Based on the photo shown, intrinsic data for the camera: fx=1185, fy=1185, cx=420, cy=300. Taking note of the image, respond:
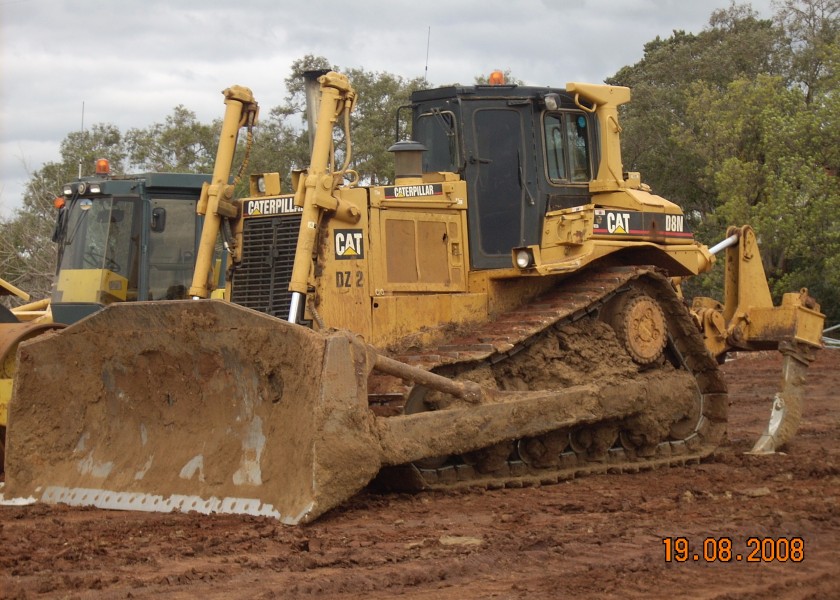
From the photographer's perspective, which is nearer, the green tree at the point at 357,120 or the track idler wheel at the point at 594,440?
the track idler wheel at the point at 594,440

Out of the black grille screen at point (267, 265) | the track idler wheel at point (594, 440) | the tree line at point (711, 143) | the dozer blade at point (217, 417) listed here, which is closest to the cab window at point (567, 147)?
the dozer blade at point (217, 417)

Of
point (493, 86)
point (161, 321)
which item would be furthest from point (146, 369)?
point (493, 86)

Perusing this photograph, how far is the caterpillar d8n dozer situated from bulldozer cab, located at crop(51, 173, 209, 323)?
11.0 feet

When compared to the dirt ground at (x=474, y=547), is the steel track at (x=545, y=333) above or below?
above

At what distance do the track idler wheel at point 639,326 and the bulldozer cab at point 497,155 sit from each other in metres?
0.89

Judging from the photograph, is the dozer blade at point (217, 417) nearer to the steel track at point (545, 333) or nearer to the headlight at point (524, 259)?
the steel track at point (545, 333)

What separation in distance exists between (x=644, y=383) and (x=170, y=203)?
573cm

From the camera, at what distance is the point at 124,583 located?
561 cm

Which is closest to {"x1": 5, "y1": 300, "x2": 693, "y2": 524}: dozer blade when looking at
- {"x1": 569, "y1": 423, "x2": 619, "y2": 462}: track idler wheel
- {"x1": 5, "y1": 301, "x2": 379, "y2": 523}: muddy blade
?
{"x1": 5, "y1": 301, "x2": 379, "y2": 523}: muddy blade

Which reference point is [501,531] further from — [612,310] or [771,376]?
[771,376]

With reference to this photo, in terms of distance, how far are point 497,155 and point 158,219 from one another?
454 cm

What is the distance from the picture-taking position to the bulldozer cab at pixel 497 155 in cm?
945
